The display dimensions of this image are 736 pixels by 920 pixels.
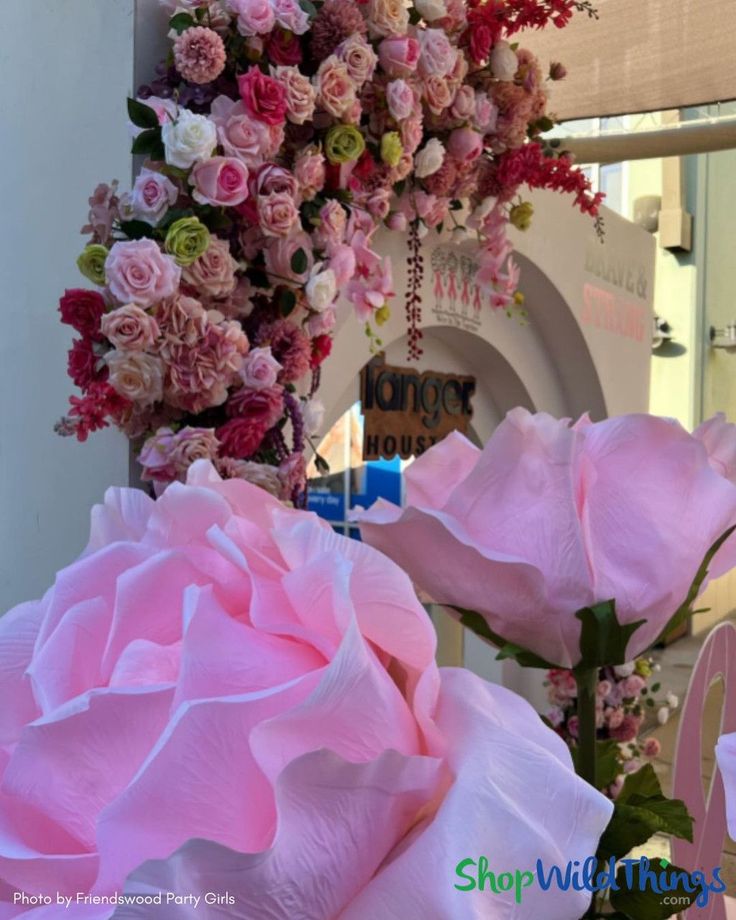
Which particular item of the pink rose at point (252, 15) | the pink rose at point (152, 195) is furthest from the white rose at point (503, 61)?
the pink rose at point (152, 195)

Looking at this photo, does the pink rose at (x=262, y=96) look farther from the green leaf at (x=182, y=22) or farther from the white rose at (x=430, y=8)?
the white rose at (x=430, y=8)

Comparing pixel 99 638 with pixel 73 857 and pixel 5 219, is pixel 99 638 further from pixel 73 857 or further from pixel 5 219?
pixel 5 219

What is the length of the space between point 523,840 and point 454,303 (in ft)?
8.20

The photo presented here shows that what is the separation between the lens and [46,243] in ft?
5.56

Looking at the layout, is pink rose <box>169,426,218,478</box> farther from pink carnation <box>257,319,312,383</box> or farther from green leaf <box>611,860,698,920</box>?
green leaf <box>611,860,698,920</box>

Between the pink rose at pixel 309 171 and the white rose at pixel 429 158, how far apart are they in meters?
0.35

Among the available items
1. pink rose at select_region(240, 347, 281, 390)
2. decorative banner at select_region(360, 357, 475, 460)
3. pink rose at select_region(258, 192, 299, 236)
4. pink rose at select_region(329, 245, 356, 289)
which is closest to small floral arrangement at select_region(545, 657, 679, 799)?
decorative banner at select_region(360, 357, 475, 460)

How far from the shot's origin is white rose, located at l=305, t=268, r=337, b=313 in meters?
1.67

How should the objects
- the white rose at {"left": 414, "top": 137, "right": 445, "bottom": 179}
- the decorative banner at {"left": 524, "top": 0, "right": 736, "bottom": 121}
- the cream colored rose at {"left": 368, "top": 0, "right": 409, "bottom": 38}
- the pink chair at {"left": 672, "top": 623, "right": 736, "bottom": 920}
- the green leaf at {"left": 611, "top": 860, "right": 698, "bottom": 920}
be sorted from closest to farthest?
the green leaf at {"left": 611, "top": 860, "right": 698, "bottom": 920} < the pink chair at {"left": 672, "top": 623, "right": 736, "bottom": 920} < the cream colored rose at {"left": 368, "top": 0, "right": 409, "bottom": 38} < the white rose at {"left": 414, "top": 137, "right": 445, "bottom": 179} < the decorative banner at {"left": 524, "top": 0, "right": 736, "bottom": 121}

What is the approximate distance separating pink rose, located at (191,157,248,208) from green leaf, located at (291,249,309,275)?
0.18 metres

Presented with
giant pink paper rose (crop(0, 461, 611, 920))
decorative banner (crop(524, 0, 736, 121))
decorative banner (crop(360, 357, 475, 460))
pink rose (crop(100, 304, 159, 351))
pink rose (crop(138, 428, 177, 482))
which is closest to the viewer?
giant pink paper rose (crop(0, 461, 611, 920))

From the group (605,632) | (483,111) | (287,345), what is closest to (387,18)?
(483,111)

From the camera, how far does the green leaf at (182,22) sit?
58.6 inches

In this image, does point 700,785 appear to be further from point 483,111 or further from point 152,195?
point 483,111
